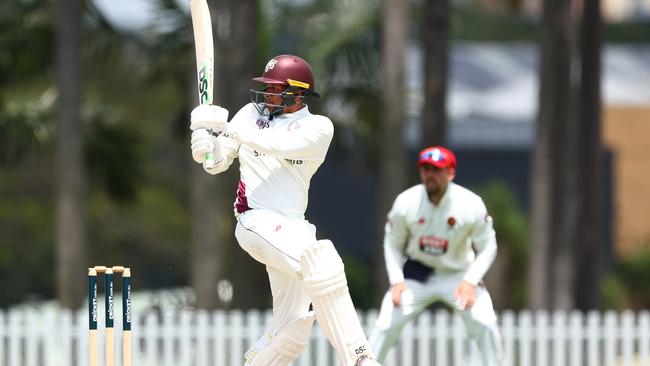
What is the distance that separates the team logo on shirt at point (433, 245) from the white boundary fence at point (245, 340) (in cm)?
255

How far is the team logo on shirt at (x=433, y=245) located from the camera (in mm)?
10366

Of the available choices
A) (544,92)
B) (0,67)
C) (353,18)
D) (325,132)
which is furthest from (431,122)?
(325,132)

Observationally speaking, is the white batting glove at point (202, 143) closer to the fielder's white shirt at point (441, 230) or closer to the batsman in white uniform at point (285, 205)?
the batsman in white uniform at point (285, 205)

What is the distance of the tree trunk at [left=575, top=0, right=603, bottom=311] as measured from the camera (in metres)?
18.4

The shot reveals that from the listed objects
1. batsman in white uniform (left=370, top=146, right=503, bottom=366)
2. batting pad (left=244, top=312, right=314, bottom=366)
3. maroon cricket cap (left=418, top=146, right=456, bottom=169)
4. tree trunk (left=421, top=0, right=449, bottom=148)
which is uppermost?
tree trunk (left=421, top=0, right=449, bottom=148)

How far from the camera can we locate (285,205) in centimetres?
879

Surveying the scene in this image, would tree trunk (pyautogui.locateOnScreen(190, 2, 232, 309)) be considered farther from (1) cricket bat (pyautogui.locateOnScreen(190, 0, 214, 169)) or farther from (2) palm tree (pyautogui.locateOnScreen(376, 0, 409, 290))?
(1) cricket bat (pyautogui.locateOnScreen(190, 0, 214, 169))

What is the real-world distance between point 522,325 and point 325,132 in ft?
16.2

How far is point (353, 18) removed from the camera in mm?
20000

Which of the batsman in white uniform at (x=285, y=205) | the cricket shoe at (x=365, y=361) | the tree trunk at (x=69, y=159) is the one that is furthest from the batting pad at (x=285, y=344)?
the tree trunk at (x=69, y=159)

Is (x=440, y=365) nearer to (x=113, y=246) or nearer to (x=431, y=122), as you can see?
(x=431, y=122)

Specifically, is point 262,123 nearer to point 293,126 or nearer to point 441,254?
point 293,126

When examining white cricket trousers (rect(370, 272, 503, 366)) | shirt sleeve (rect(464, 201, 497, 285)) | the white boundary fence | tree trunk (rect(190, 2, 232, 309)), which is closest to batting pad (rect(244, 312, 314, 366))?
white cricket trousers (rect(370, 272, 503, 366))

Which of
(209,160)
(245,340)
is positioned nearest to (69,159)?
(245,340)
